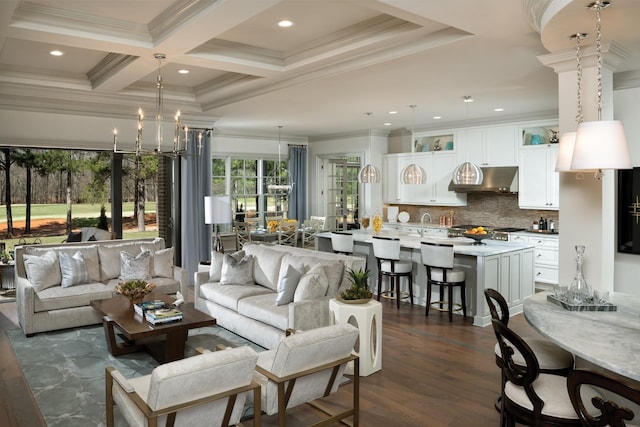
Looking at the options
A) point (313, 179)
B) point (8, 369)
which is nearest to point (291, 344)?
point (8, 369)

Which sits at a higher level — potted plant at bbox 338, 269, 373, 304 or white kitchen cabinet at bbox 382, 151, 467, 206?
white kitchen cabinet at bbox 382, 151, 467, 206

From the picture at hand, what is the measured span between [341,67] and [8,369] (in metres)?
4.24

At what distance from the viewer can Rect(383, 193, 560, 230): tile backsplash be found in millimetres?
8366

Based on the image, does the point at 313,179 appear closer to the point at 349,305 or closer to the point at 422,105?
the point at 422,105

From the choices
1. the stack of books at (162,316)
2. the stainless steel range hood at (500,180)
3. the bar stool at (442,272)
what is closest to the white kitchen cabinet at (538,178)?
the stainless steel range hood at (500,180)

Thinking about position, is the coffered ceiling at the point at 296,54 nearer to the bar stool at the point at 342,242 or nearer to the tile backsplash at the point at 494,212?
the tile backsplash at the point at 494,212

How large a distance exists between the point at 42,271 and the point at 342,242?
387 cm

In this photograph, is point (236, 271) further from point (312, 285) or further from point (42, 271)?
point (42, 271)

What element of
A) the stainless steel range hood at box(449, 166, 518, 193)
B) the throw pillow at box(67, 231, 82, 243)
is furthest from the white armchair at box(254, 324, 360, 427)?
the stainless steel range hood at box(449, 166, 518, 193)

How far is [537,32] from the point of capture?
12.5 ft

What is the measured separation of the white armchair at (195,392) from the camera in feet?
7.84

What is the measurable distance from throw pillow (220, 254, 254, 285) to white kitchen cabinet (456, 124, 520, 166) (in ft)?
15.9

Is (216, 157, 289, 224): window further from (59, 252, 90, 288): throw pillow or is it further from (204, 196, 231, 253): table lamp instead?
(59, 252, 90, 288): throw pillow

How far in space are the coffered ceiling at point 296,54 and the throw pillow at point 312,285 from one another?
2.11 m
